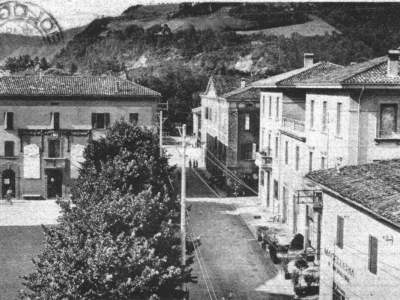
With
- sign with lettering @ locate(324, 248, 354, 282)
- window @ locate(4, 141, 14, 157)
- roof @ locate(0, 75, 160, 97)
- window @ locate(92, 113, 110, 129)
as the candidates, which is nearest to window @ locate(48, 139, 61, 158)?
window @ locate(4, 141, 14, 157)

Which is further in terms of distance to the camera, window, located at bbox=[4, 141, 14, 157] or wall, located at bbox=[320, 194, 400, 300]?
window, located at bbox=[4, 141, 14, 157]

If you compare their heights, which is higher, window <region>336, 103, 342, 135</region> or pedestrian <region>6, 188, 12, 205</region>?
window <region>336, 103, 342, 135</region>

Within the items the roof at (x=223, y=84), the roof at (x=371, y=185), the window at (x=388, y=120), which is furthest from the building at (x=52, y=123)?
the roof at (x=371, y=185)

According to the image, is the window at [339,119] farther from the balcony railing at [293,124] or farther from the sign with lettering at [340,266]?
the sign with lettering at [340,266]

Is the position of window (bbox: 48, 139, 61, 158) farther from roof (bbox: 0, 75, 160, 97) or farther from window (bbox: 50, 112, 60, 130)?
roof (bbox: 0, 75, 160, 97)

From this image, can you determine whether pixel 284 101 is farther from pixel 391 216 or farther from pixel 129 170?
pixel 391 216

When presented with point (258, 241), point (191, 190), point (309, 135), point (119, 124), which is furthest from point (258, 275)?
point (191, 190)
